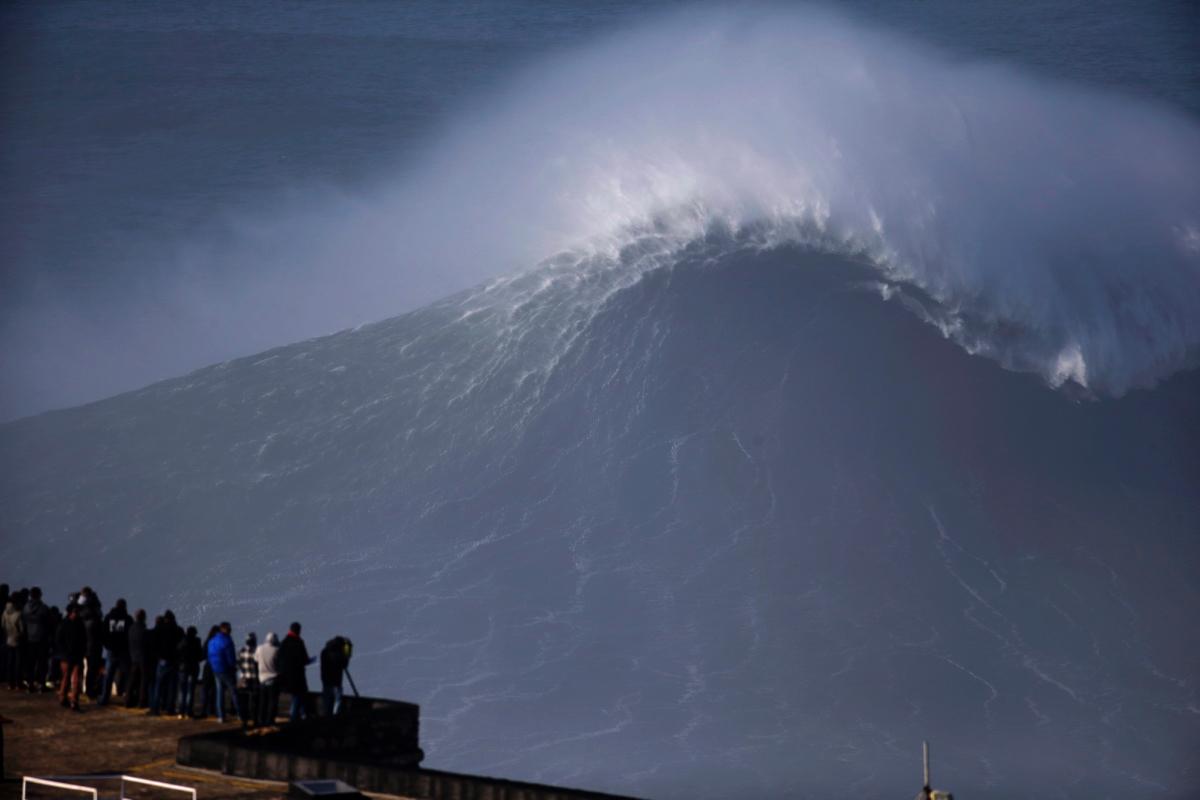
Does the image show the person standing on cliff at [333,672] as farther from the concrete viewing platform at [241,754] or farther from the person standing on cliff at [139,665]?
the person standing on cliff at [139,665]

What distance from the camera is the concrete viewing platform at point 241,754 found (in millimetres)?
12805

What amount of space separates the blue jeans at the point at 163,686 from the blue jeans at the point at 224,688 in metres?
0.43

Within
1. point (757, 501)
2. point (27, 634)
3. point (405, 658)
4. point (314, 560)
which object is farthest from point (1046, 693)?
point (27, 634)

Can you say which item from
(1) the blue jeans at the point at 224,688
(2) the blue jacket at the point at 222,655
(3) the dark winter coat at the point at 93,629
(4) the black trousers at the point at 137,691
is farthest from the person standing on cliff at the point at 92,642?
(2) the blue jacket at the point at 222,655

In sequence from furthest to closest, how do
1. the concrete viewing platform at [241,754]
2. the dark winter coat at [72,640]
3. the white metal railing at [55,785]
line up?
the dark winter coat at [72,640] → the concrete viewing platform at [241,754] → the white metal railing at [55,785]

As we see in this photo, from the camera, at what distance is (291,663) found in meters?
15.2

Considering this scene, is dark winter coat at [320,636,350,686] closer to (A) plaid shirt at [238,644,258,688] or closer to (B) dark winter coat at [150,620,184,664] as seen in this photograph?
(A) plaid shirt at [238,644,258,688]

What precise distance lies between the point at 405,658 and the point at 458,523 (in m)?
4.37

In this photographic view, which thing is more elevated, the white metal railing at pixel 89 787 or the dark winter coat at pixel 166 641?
the dark winter coat at pixel 166 641

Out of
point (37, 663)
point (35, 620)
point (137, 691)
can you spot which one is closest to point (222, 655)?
point (137, 691)

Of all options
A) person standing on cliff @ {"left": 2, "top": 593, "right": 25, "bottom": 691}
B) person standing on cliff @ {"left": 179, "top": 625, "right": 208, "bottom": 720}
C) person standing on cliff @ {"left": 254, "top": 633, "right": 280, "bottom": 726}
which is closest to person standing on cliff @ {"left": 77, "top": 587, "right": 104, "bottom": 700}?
person standing on cliff @ {"left": 2, "top": 593, "right": 25, "bottom": 691}

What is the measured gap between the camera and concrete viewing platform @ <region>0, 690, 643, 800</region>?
1280cm

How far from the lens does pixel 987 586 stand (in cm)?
2759

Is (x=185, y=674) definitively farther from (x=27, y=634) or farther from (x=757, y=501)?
(x=757, y=501)
